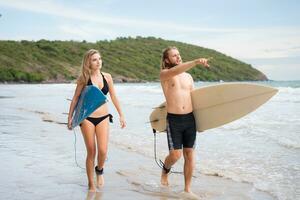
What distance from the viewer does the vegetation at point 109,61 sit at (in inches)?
2815

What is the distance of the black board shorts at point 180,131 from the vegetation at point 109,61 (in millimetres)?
55363

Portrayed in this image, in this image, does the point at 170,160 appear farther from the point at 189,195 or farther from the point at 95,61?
the point at 95,61

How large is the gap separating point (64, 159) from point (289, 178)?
10.9 feet

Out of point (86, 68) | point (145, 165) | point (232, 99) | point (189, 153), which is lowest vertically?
point (145, 165)

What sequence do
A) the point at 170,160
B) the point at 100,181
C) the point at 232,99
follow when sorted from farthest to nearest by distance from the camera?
the point at 232,99 < the point at 100,181 < the point at 170,160

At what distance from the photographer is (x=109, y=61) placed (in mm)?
98312

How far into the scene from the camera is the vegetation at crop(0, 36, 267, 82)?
71.5m

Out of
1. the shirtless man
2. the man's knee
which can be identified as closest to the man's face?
the shirtless man

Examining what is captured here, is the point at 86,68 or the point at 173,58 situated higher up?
the point at 173,58

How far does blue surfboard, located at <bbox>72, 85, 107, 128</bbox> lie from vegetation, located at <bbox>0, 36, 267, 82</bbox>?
54.9 m

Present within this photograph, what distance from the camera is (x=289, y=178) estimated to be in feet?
20.7

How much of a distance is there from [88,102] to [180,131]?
1.06m

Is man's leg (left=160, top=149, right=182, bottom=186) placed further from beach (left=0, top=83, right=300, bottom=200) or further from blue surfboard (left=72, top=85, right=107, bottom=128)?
blue surfboard (left=72, top=85, right=107, bottom=128)

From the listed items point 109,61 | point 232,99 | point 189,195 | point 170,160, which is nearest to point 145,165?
point 170,160
